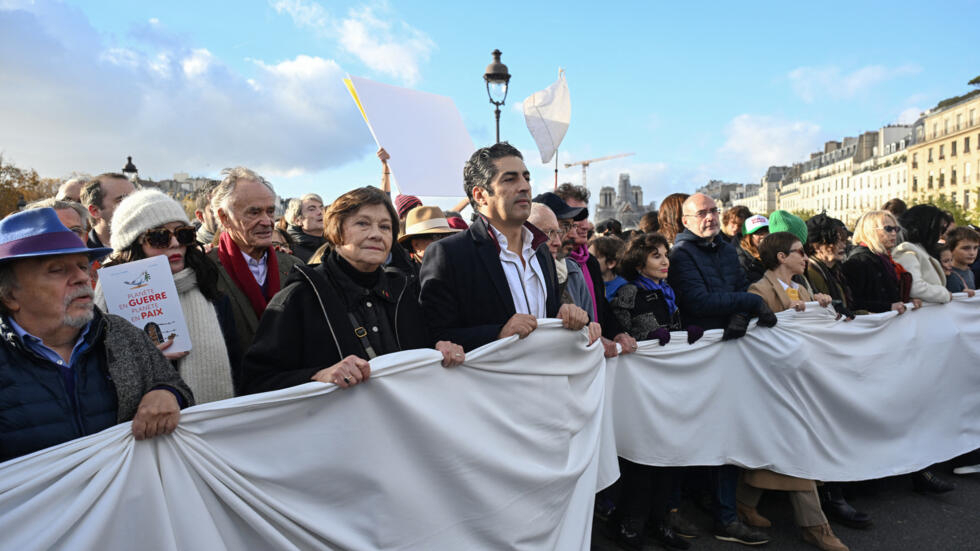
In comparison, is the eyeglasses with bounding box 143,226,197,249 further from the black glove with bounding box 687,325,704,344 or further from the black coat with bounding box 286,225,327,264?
the black glove with bounding box 687,325,704,344

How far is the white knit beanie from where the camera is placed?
2.76 m

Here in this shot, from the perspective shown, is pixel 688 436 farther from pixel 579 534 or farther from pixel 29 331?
pixel 29 331

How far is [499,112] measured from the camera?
9984 mm

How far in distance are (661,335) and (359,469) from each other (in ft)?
7.72

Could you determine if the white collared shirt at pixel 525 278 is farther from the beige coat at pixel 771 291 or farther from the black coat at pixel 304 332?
the beige coat at pixel 771 291

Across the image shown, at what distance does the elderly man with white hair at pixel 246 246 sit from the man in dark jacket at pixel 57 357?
0.87m

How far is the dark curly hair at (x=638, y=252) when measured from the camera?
14.1ft

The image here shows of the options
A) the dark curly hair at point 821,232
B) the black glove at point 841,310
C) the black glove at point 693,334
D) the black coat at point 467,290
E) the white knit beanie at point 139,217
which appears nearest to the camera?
the white knit beanie at point 139,217

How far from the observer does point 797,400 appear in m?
4.36

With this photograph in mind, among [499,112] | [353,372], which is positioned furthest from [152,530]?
[499,112]

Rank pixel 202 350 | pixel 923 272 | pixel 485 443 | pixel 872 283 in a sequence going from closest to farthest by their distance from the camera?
pixel 202 350 → pixel 485 443 → pixel 872 283 → pixel 923 272

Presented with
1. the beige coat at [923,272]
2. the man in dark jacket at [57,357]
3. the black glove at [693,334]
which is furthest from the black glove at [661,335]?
the man in dark jacket at [57,357]

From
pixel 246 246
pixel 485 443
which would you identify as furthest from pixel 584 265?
pixel 246 246

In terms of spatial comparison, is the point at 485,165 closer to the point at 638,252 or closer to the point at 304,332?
the point at 304,332
